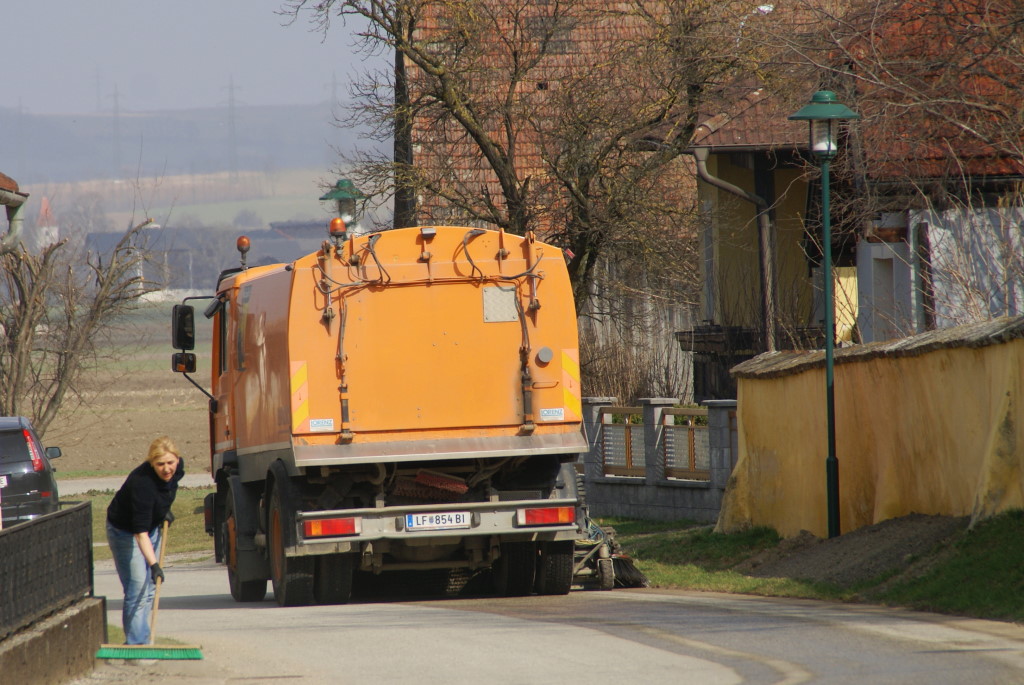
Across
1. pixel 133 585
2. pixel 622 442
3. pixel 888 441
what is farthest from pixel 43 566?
pixel 622 442

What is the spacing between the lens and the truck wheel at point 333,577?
13.5 metres

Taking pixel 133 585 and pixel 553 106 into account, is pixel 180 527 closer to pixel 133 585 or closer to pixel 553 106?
pixel 553 106

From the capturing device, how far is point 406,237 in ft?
43.3

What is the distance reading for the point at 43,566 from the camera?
29.4 ft

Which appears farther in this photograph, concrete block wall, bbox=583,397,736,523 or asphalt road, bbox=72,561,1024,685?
concrete block wall, bbox=583,397,736,523

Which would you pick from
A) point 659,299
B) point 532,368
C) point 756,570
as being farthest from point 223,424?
point 659,299

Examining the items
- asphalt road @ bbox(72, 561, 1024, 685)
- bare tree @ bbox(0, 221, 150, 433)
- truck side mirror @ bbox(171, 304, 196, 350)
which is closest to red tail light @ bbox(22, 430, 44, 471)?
truck side mirror @ bbox(171, 304, 196, 350)

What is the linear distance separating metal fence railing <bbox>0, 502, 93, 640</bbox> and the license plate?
3359 mm

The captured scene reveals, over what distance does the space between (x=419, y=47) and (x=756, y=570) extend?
10.6m

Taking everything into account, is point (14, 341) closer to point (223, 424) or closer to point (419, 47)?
point (419, 47)

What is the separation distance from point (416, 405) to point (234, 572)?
10.8 feet

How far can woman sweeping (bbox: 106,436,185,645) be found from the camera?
33.2ft

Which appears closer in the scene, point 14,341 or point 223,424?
point 223,424

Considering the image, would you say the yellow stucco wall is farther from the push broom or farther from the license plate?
the push broom
